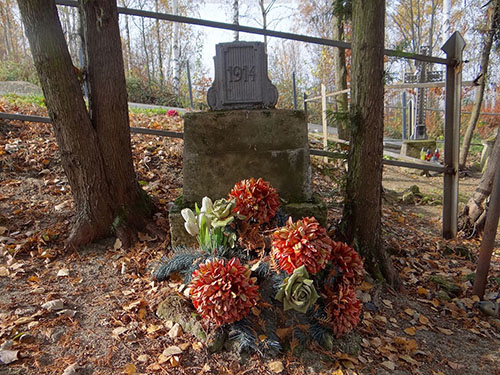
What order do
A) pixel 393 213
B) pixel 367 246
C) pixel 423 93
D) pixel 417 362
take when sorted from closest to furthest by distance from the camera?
pixel 417 362
pixel 367 246
pixel 393 213
pixel 423 93

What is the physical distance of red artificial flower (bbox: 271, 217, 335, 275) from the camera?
185cm

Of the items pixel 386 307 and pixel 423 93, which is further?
pixel 423 93

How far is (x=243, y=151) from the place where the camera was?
2787mm

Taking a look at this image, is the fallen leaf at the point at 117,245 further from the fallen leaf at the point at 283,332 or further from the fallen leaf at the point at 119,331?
the fallen leaf at the point at 283,332

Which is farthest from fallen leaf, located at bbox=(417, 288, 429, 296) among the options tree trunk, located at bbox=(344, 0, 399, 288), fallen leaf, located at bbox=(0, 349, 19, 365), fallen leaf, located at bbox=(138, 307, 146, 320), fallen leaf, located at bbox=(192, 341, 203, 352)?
fallen leaf, located at bbox=(0, 349, 19, 365)

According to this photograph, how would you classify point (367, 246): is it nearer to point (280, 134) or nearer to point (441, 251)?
point (280, 134)

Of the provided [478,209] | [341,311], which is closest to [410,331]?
[341,311]

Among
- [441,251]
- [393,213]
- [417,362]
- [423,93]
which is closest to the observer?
[417,362]

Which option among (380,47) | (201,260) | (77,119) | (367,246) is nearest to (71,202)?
(77,119)

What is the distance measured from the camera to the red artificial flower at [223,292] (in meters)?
1.74

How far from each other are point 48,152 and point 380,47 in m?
3.50

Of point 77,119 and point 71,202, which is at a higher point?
point 77,119

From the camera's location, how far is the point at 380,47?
2.55 meters

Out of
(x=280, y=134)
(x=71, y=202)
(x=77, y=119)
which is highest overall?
(x=77, y=119)
